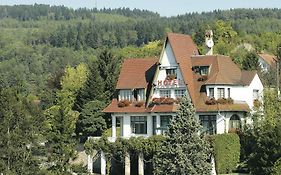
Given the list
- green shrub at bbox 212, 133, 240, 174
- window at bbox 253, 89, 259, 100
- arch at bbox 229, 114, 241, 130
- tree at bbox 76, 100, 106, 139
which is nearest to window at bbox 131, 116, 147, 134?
tree at bbox 76, 100, 106, 139

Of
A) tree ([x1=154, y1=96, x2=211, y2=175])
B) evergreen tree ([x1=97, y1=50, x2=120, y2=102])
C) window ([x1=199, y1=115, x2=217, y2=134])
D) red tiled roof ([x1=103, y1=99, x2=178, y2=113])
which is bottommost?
tree ([x1=154, y1=96, x2=211, y2=175])

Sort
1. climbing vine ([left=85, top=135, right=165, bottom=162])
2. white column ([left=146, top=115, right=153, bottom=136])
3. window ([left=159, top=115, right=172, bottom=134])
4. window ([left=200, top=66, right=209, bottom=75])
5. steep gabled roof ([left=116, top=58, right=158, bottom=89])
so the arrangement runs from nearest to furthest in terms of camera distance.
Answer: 1. climbing vine ([left=85, top=135, right=165, bottom=162])
2. window ([left=159, top=115, right=172, bottom=134])
3. window ([left=200, top=66, right=209, bottom=75])
4. white column ([left=146, top=115, right=153, bottom=136])
5. steep gabled roof ([left=116, top=58, right=158, bottom=89])

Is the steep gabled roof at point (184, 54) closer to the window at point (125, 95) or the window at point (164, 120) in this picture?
the window at point (164, 120)

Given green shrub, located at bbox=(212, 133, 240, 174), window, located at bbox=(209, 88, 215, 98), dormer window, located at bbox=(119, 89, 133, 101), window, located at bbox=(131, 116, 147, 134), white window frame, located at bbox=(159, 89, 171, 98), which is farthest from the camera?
dormer window, located at bbox=(119, 89, 133, 101)

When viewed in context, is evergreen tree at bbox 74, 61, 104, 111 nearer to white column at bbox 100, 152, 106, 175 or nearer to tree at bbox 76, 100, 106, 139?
tree at bbox 76, 100, 106, 139

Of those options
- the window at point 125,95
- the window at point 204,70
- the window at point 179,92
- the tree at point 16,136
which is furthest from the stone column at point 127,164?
the tree at point 16,136

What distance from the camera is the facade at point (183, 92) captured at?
55969 millimetres

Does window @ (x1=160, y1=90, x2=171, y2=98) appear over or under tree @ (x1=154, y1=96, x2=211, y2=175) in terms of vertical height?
over

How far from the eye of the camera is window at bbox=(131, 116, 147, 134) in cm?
5875

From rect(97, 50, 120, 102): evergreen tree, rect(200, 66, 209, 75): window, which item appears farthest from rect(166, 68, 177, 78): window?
rect(97, 50, 120, 102): evergreen tree

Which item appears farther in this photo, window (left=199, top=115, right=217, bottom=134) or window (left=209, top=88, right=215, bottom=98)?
window (left=209, top=88, right=215, bottom=98)

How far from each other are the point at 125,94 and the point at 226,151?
12042mm

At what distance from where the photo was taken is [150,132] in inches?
2288

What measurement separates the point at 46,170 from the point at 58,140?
2.71 m
